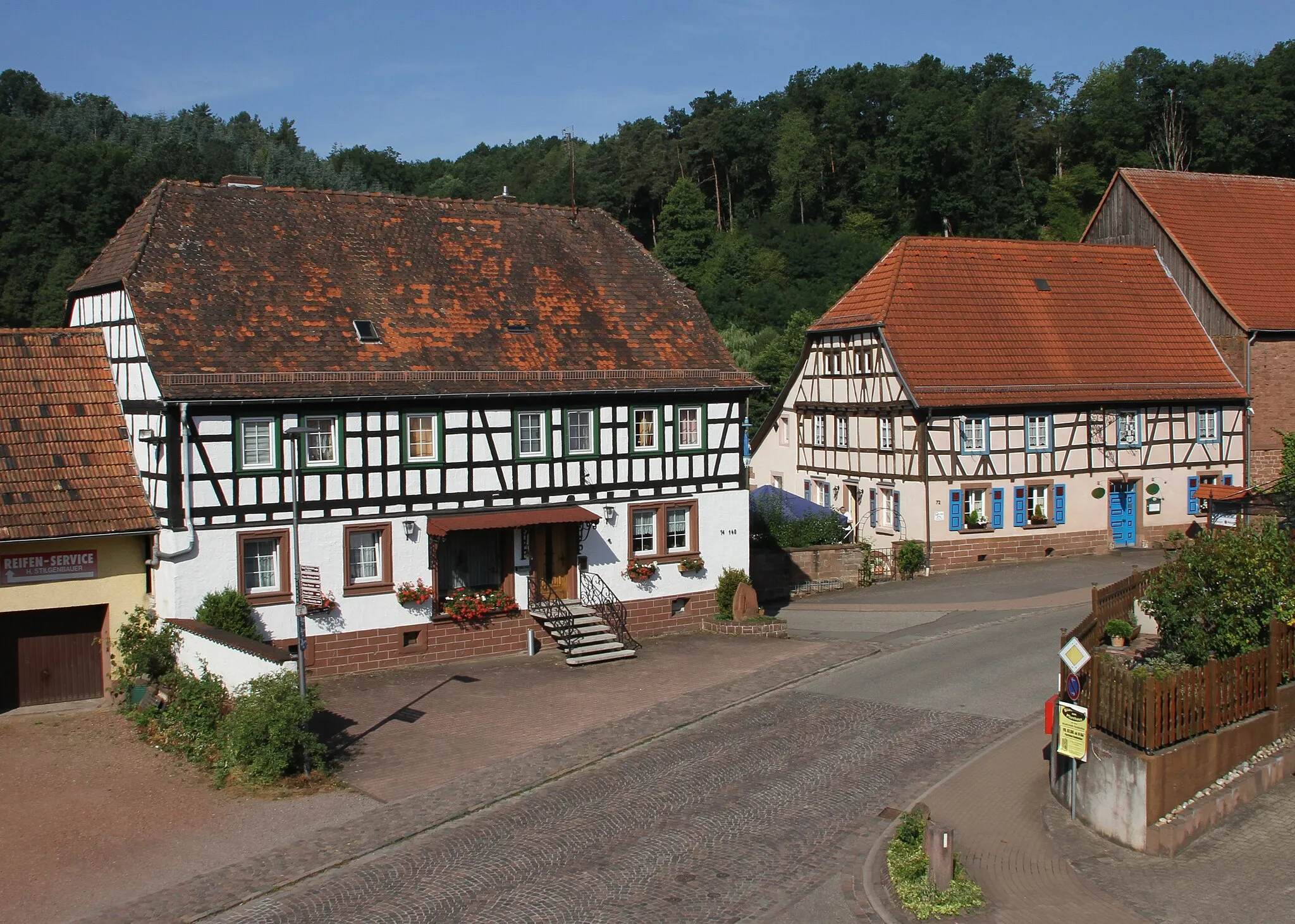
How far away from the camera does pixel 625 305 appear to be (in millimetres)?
27609

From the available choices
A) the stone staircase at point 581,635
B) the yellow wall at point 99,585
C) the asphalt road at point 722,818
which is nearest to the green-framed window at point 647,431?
the stone staircase at point 581,635

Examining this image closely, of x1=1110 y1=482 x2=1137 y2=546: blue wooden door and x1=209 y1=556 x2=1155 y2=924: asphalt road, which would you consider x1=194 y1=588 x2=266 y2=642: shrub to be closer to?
x1=209 y1=556 x2=1155 y2=924: asphalt road

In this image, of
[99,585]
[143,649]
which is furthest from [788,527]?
[99,585]

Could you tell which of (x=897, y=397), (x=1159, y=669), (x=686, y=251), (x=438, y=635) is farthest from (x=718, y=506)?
(x=686, y=251)

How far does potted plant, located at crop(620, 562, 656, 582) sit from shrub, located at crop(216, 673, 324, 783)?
9.52 m

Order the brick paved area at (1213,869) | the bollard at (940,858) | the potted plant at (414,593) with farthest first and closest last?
the potted plant at (414,593) → the bollard at (940,858) → the brick paved area at (1213,869)

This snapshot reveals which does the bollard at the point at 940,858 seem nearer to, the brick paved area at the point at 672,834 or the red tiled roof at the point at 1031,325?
the brick paved area at the point at 672,834

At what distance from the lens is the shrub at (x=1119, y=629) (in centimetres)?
2069

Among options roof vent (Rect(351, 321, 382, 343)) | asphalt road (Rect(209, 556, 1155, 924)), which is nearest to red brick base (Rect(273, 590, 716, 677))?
asphalt road (Rect(209, 556, 1155, 924))

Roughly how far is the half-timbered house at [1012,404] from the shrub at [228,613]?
18.3 metres

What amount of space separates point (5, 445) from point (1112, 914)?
1776 cm

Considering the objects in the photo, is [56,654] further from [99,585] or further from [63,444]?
[63,444]

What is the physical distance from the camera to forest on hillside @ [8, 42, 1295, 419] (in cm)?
6725

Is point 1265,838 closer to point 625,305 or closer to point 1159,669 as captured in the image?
point 1159,669
